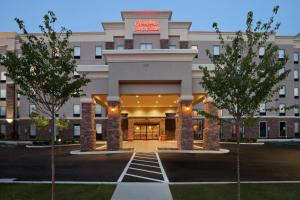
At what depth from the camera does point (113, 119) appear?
101 ft

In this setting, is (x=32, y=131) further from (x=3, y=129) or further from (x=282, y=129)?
(x=282, y=129)

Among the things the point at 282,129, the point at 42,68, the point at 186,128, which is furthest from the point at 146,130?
the point at 42,68

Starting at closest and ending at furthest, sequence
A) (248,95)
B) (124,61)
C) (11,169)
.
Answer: (248,95) < (11,169) < (124,61)

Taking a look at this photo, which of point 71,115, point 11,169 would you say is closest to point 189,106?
point 11,169

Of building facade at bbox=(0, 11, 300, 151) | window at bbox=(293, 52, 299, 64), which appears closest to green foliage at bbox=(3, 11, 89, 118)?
building facade at bbox=(0, 11, 300, 151)

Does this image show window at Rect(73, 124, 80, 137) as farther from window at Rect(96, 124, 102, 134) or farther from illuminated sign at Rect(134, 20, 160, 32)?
illuminated sign at Rect(134, 20, 160, 32)

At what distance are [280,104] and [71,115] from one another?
34.4m

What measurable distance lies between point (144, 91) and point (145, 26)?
670 inches

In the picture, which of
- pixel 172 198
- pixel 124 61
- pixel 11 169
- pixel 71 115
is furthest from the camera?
pixel 71 115

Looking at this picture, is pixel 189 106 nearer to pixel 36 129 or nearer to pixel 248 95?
pixel 248 95

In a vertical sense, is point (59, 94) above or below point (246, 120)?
above

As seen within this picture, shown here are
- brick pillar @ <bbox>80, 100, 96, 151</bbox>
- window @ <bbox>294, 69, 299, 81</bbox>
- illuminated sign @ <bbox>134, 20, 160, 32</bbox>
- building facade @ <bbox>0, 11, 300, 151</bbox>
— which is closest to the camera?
building facade @ <bbox>0, 11, 300, 151</bbox>

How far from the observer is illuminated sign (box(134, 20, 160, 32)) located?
46.2 m

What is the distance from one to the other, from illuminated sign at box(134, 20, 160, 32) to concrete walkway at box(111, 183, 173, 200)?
113ft
